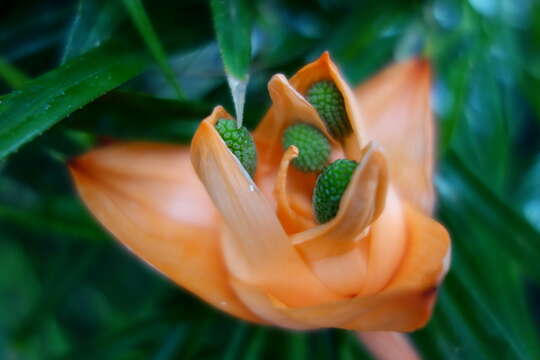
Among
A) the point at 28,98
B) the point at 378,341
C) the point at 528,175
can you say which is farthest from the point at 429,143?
the point at 528,175

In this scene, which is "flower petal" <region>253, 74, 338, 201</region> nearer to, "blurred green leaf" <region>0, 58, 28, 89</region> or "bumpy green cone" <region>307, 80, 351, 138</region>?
"bumpy green cone" <region>307, 80, 351, 138</region>

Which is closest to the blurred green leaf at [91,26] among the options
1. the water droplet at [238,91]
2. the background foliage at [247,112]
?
the background foliage at [247,112]

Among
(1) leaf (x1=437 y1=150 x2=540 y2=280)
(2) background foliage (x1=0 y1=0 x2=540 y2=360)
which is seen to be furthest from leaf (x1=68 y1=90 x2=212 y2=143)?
(1) leaf (x1=437 y1=150 x2=540 y2=280)

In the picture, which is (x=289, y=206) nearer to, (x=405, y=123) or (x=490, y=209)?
(x=405, y=123)

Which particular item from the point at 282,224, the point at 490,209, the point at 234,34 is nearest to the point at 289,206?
the point at 282,224

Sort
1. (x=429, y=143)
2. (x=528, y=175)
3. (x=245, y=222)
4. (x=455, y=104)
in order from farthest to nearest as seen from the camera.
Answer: (x=528, y=175), (x=455, y=104), (x=429, y=143), (x=245, y=222)

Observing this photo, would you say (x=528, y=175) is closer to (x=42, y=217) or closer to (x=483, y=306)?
(x=483, y=306)
